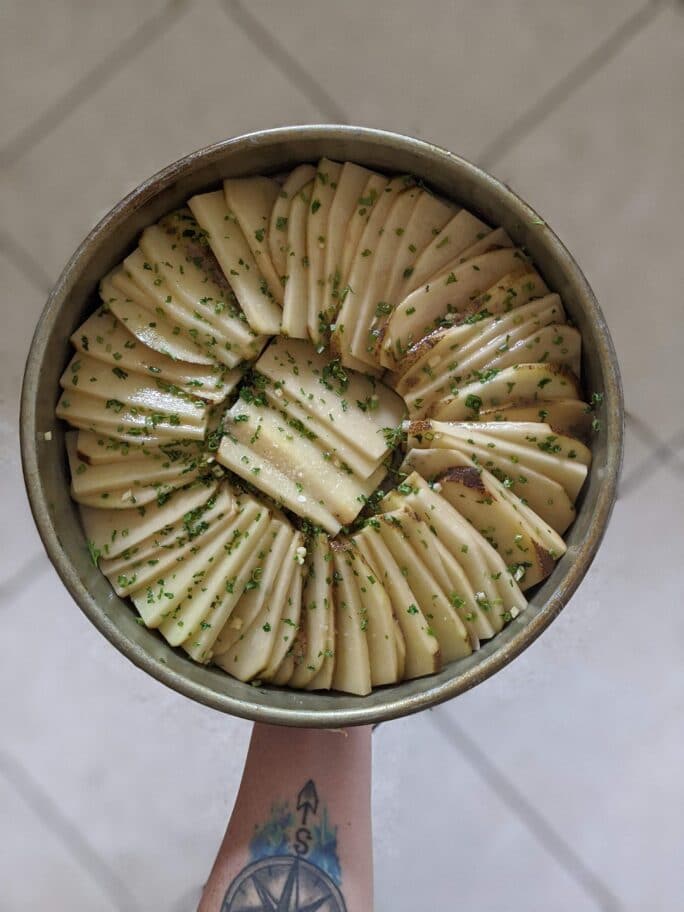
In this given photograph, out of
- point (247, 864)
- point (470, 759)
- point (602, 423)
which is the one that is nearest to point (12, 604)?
point (247, 864)

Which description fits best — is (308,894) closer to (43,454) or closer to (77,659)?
(77,659)

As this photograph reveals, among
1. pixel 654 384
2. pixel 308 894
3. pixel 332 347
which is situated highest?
pixel 654 384

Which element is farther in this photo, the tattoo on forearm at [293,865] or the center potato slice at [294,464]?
the tattoo on forearm at [293,865]

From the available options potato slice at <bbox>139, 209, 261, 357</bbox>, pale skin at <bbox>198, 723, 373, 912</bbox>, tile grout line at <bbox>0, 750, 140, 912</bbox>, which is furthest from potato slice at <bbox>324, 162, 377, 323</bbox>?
tile grout line at <bbox>0, 750, 140, 912</bbox>

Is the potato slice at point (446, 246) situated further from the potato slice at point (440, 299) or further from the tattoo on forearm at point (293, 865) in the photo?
the tattoo on forearm at point (293, 865)

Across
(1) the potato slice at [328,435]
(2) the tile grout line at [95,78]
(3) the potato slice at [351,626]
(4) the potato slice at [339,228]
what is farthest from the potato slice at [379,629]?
(2) the tile grout line at [95,78]
